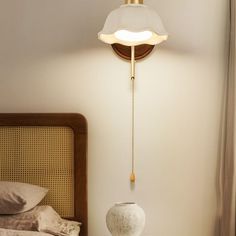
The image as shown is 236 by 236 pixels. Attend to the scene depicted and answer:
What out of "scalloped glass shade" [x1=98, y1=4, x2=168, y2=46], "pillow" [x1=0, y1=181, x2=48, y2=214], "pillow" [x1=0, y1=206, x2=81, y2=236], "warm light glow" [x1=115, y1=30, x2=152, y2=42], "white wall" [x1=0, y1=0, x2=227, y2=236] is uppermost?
"scalloped glass shade" [x1=98, y1=4, x2=168, y2=46]

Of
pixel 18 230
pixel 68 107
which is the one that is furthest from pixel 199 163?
pixel 18 230

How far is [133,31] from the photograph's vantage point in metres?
2.08

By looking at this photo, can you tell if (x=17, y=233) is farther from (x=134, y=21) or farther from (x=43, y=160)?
(x=134, y=21)

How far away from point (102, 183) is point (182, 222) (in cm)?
53

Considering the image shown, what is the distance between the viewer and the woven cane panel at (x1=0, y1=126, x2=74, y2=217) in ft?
8.01

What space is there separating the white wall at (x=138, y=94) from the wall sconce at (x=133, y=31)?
6 centimetres

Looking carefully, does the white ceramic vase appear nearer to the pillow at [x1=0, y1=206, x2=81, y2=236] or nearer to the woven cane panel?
the pillow at [x1=0, y1=206, x2=81, y2=236]

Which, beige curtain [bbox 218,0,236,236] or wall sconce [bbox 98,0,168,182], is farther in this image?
beige curtain [bbox 218,0,236,236]

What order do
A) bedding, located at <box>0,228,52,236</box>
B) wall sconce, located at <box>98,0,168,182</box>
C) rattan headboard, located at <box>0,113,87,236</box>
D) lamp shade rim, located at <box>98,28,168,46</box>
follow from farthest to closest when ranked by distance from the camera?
rattan headboard, located at <box>0,113,87,236</box>
lamp shade rim, located at <box>98,28,168,46</box>
wall sconce, located at <box>98,0,168,182</box>
bedding, located at <box>0,228,52,236</box>

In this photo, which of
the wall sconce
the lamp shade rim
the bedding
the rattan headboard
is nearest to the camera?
the bedding

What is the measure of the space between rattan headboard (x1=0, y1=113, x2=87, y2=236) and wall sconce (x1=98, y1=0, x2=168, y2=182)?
0.35 m

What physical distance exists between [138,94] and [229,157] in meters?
0.64

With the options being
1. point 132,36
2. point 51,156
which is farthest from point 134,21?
point 51,156

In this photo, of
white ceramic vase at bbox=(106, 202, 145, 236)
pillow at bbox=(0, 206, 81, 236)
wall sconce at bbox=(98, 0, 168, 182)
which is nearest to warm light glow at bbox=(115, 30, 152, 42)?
wall sconce at bbox=(98, 0, 168, 182)
